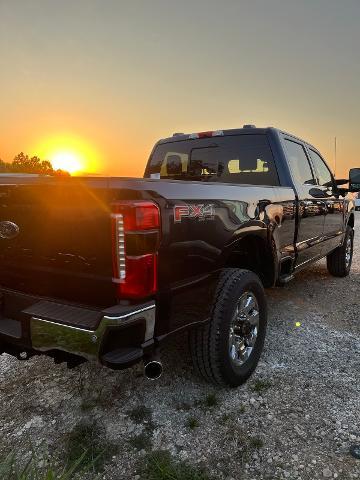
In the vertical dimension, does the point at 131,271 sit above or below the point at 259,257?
above

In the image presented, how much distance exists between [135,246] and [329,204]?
390 cm

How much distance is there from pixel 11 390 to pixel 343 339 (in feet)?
9.70

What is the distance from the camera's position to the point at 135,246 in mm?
1915

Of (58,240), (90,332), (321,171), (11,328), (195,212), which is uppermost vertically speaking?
(321,171)

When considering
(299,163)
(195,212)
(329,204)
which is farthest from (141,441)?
(329,204)

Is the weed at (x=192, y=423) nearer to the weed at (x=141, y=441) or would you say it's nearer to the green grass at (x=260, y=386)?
the weed at (x=141, y=441)

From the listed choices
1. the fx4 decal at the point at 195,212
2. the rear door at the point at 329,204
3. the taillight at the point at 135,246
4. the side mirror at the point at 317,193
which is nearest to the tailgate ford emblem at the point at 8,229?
the taillight at the point at 135,246

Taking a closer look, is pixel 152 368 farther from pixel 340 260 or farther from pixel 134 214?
pixel 340 260

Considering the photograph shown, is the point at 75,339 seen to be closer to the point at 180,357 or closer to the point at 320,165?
the point at 180,357

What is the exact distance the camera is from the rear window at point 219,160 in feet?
12.8

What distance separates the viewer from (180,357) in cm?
337

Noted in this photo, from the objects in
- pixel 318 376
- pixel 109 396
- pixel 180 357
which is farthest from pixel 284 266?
pixel 109 396

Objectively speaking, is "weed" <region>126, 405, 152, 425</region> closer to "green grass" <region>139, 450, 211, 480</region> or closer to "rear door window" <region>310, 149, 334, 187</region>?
"green grass" <region>139, 450, 211, 480</region>

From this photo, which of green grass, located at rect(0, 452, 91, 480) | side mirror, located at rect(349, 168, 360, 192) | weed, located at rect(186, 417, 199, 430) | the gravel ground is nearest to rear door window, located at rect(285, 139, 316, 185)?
side mirror, located at rect(349, 168, 360, 192)
